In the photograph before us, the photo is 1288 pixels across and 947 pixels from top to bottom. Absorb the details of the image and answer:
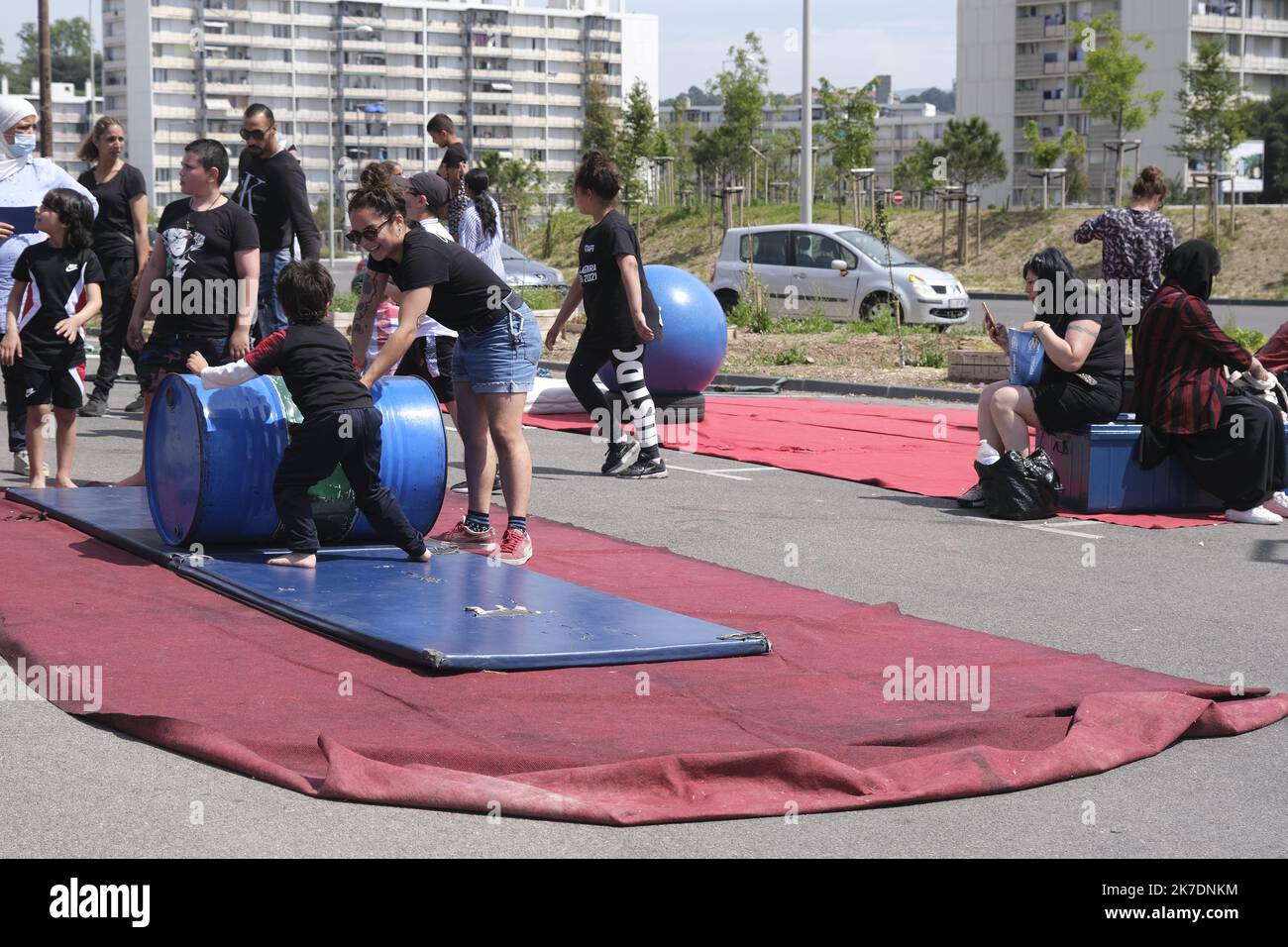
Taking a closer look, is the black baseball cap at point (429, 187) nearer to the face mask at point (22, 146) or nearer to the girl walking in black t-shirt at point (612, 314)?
the girl walking in black t-shirt at point (612, 314)

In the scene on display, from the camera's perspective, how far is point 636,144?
54.8 metres

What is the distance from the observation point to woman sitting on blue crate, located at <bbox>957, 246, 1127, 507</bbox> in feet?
32.3

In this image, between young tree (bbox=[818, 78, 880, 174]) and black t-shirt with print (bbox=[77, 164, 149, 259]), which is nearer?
black t-shirt with print (bbox=[77, 164, 149, 259])

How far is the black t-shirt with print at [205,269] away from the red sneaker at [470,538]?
6.21 feet

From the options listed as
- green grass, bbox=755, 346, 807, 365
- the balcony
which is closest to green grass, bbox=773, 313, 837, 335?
green grass, bbox=755, 346, 807, 365

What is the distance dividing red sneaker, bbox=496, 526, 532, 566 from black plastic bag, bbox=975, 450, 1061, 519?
323 centimetres

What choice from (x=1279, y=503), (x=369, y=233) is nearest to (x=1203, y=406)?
(x=1279, y=503)

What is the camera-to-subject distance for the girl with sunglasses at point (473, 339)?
7.68 meters

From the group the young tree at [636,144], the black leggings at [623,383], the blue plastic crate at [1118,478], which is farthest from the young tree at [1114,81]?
the blue plastic crate at [1118,478]

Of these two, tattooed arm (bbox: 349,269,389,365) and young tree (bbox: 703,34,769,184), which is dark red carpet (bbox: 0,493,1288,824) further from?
young tree (bbox: 703,34,769,184)

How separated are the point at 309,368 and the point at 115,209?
640cm

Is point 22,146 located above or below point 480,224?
above

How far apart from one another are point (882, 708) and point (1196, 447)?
16.9 feet

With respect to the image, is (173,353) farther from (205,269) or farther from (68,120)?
(68,120)
